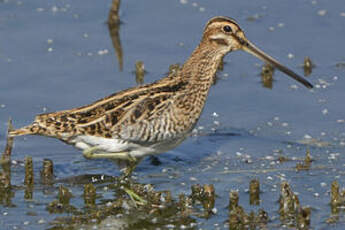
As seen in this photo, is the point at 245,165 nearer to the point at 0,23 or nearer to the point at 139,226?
the point at 139,226

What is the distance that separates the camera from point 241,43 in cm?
867

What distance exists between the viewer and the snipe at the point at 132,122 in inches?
315

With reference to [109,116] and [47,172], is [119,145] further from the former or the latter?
[47,172]

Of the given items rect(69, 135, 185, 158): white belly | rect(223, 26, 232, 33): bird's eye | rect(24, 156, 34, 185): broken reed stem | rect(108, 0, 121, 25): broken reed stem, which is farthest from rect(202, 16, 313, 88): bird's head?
rect(108, 0, 121, 25): broken reed stem

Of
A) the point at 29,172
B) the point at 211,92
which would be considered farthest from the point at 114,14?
the point at 29,172

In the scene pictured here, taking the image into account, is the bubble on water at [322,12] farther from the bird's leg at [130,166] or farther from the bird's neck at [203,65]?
the bird's leg at [130,166]

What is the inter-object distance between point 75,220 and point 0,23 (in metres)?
5.35

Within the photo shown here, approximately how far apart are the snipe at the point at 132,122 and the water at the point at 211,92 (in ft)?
1.34

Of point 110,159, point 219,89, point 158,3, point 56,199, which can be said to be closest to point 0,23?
point 158,3

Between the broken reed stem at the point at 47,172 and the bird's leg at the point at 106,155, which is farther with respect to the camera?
the broken reed stem at the point at 47,172

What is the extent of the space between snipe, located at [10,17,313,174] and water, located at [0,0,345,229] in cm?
41

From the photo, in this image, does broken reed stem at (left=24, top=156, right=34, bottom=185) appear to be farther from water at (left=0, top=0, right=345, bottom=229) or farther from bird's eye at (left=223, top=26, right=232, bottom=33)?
bird's eye at (left=223, top=26, right=232, bottom=33)

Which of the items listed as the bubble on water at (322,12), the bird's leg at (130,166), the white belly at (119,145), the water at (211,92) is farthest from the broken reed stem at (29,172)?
the bubble on water at (322,12)

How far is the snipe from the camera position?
8.00m
